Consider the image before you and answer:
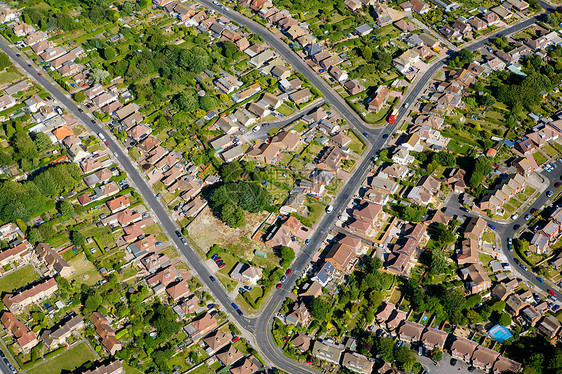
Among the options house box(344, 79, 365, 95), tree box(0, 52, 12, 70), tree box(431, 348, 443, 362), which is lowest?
tree box(431, 348, 443, 362)

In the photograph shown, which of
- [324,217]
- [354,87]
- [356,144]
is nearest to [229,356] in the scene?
[324,217]

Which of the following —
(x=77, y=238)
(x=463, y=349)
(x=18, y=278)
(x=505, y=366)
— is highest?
(x=77, y=238)

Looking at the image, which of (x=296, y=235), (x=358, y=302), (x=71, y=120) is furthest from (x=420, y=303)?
(x=71, y=120)

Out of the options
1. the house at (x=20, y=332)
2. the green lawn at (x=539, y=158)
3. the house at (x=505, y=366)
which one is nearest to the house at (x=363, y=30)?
the green lawn at (x=539, y=158)

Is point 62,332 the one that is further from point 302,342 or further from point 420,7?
point 420,7

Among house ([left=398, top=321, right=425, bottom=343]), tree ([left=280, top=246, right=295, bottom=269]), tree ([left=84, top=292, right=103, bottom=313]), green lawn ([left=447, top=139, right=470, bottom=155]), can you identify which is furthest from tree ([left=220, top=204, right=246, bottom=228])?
green lawn ([left=447, top=139, right=470, bottom=155])

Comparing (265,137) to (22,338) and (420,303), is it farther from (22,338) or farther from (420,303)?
(22,338)

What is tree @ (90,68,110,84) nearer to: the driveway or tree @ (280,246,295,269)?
tree @ (280,246,295,269)
